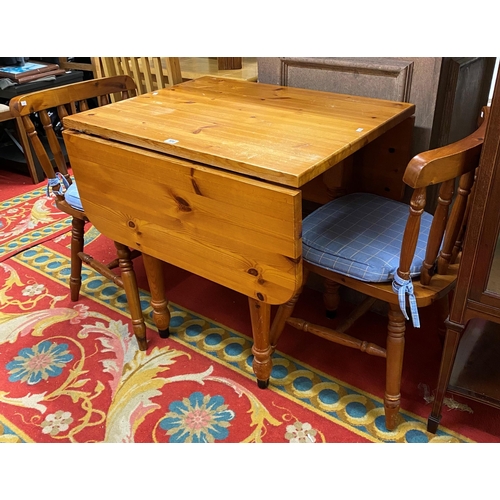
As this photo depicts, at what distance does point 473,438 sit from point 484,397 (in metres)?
0.16

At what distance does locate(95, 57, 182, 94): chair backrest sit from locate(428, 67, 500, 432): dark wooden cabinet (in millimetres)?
1566

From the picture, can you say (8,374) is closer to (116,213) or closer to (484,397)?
(116,213)

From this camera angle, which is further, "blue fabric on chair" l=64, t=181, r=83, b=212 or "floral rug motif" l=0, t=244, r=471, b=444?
"blue fabric on chair" l=64, t=181, r=83, b=212

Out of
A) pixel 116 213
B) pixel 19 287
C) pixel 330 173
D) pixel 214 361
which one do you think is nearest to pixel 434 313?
pixel 330 173

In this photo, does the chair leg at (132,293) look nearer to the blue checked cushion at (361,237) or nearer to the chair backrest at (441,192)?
the blue checked cushion at (361,237)

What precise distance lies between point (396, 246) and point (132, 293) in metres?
0.86

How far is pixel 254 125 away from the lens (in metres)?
1.34

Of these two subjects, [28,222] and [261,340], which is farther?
[28,222]

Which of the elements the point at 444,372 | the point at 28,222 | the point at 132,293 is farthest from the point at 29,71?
the point at 444,372

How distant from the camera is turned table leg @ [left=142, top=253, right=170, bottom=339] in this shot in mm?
1579

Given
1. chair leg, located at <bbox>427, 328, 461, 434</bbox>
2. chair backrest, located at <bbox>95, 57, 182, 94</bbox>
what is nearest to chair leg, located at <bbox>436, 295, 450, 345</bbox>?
chair leg, located at <bbox>427, 328, 461, 434</bbox>

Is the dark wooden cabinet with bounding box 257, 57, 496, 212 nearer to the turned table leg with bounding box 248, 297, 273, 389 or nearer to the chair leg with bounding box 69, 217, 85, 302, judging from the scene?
the turned table leg with bounding box 248, 297, 273, 389

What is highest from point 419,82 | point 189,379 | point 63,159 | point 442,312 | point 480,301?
point 419,82

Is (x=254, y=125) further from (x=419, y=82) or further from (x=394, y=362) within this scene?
(x=394, y=362)
